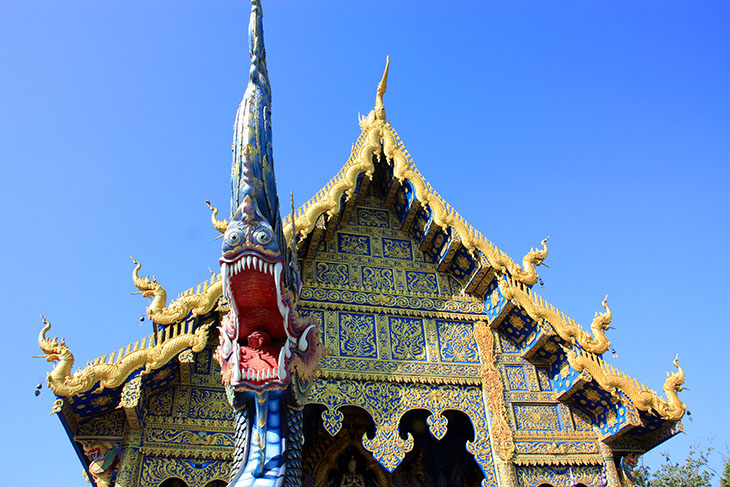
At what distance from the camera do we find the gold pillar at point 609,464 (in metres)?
7.82

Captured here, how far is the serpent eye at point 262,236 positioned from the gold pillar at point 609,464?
17.5ft

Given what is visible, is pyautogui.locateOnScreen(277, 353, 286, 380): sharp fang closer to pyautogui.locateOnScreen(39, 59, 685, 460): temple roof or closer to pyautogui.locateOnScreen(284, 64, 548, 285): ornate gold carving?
pyautogui.locateOnScreen(39, 59, 685, 460): temple roof

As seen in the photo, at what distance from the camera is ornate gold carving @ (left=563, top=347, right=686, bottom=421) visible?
7.63 meters

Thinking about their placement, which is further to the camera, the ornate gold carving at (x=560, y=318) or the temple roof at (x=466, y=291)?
the ornate gold carving at (x=560, y=318)

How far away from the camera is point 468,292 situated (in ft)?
30.1

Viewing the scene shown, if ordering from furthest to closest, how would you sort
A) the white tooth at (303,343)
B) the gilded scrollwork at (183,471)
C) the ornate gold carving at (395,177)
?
the ornate gold carving at (395,177) < the gilded scrollwork at (183,471) < the white tooth at (303,343)

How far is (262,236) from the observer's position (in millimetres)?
5039

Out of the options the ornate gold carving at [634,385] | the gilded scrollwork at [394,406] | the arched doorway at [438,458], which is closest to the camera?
the ornate gold carving at [634,385]

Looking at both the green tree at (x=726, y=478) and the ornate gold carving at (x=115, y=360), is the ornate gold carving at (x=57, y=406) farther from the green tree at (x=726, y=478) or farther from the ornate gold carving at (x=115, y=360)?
the green tree at (x=726, y=478)

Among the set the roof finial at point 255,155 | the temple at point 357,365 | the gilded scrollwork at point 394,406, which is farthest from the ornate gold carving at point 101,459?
the roof finial at point 255,155

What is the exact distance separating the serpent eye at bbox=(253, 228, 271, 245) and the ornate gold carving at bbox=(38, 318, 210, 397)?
2.61 m

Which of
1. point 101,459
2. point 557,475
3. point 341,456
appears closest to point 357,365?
point 341,456

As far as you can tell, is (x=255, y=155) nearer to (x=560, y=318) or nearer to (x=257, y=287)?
(x=257, y=287)

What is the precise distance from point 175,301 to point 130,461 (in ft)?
5.55
